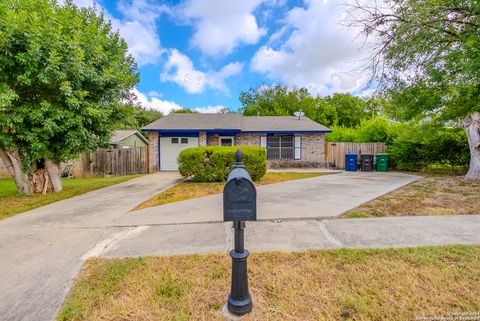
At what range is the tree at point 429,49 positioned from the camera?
574 centimetres

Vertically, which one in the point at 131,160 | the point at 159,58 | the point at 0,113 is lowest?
the point at 131,160

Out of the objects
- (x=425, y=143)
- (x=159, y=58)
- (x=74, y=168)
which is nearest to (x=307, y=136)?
(x=425, y=143)

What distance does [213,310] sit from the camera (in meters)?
2.16

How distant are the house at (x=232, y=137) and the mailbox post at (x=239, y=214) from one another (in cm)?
1268

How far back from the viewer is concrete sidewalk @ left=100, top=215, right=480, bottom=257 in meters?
3.42

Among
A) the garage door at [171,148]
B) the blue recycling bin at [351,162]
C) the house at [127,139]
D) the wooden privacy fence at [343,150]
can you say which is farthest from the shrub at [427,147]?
the house at [127,139]

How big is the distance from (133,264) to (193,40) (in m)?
13.2

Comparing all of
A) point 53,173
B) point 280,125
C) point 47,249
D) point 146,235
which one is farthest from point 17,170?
point 280,125

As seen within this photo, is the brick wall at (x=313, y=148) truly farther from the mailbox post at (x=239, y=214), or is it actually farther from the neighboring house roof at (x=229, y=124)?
the mailbox post at (x=239, y=214)

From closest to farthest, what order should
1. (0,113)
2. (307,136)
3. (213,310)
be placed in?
(213,310) → (0,113) → (307,136)

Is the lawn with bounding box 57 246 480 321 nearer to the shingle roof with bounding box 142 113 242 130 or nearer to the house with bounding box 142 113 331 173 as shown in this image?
the house with bounding box 142 113 331 173

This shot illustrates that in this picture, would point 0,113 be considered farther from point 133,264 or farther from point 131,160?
point 131,160

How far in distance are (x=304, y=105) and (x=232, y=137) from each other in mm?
20271

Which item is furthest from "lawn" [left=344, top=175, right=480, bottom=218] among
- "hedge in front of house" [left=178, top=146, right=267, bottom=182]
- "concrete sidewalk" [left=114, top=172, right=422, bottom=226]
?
"hedge in front of house" [left=178, top=146, right=267, bottom=182]
